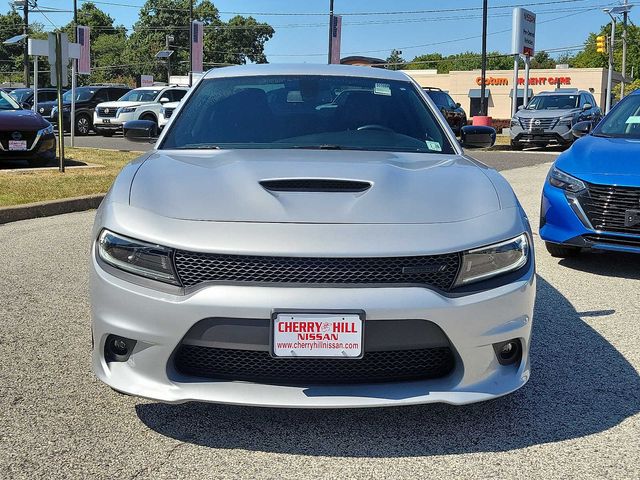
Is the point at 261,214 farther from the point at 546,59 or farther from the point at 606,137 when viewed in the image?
the point at 546,59

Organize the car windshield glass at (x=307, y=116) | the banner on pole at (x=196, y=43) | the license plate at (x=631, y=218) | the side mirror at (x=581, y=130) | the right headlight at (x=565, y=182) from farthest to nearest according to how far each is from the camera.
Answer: the banner on pole at (x=196, y=43), the side mirror at (x=581, y=130), the right headlight at (x=565, y=182), the license plate at (x=631, y=218), the car windshield glass at (x=307, y=116)

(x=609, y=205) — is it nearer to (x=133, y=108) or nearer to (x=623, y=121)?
(x=623, y=121)

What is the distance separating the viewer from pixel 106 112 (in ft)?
80.9

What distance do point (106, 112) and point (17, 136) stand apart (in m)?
13.0

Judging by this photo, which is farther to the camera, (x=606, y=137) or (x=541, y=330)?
(x=606, y=137)

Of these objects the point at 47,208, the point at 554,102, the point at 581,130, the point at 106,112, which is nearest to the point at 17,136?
the point at 47,208

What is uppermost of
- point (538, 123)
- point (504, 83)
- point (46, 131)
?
point (504, 83)

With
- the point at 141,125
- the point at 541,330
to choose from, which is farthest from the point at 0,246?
the point at 541,330

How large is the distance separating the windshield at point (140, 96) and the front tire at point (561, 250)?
2070 cm

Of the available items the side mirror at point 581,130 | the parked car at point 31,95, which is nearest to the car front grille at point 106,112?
the parked car at point 31,95

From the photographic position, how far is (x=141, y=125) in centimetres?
480

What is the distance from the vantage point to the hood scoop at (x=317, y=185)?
2.95 metres

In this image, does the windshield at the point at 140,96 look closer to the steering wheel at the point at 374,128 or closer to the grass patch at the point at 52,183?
the grass patch at the point at 52,183

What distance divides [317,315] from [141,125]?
106 inches
